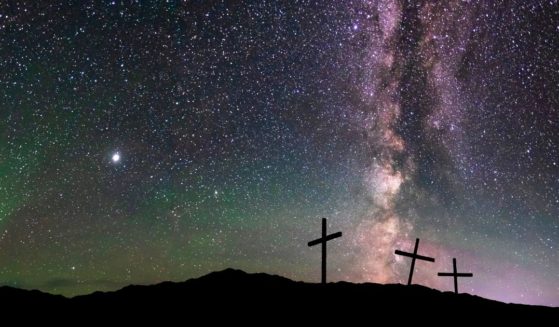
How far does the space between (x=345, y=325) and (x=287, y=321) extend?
1485 mm

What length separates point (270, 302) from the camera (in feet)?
40.5

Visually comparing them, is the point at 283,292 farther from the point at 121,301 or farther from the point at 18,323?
the point at 18,323

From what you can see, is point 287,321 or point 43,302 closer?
point 287,321

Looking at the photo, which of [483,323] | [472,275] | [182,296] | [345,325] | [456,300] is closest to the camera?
[345,325]

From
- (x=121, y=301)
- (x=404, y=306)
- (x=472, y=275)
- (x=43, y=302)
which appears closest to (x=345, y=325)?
(x=404, y=306)

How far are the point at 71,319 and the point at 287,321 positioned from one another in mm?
5828

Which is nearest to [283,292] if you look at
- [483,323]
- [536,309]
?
[483,323]

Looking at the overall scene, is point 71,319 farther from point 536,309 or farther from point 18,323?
point 536,309

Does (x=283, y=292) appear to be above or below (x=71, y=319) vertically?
above

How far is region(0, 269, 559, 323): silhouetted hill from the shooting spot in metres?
11.7

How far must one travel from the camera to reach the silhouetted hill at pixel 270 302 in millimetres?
11711

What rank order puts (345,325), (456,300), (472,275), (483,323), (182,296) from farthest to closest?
1. (472,275)
2. (456,300)
3. (182,296)
4. (483,323)
5. (345,325)

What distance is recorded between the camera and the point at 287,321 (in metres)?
11.0

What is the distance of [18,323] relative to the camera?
11344 millimetres
